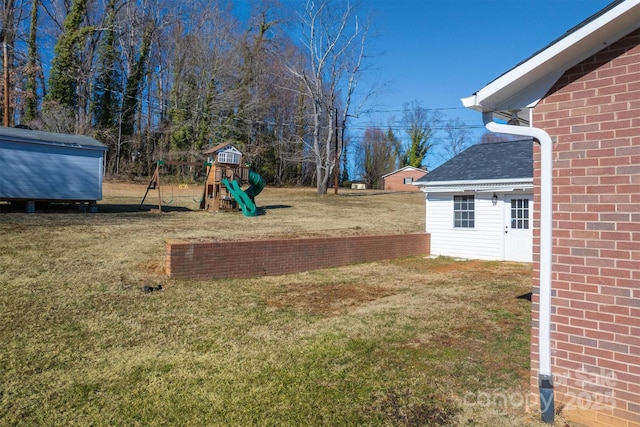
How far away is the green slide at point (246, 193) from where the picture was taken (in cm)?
1789

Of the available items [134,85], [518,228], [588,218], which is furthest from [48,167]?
[134,85]

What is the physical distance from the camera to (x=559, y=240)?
139 inches

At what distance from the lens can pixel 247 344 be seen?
5.36m

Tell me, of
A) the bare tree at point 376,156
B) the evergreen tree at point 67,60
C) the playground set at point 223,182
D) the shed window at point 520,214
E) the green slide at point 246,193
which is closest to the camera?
the shed window at point 520,214

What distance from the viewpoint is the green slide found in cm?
1789

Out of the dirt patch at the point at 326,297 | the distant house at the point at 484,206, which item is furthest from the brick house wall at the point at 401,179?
the dirt patch at the point at 326,297

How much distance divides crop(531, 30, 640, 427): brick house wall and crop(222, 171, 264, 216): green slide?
1498 centimetres

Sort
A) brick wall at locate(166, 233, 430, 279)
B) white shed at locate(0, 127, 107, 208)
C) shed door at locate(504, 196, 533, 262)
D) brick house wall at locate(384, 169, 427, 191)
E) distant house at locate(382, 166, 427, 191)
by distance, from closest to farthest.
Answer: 1. brick wall at locate(166, 233, 430, 279)
2. shed door at locate(504, 196, 533, 262)
3. white shed at locate(0, 127, 107, 208)
4. distant house at locate(382, 166, 427, 191)
5. brick house wall at locate(384, 169, 427, 191)

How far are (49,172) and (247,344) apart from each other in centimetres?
1442

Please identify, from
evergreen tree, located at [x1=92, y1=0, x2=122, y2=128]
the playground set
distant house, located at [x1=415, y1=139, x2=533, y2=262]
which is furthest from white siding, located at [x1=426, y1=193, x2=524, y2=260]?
evergreen tree, located at [x1=92, y1=0, x2=122, y2=128]

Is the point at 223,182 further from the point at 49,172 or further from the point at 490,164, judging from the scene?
the point at 490,164

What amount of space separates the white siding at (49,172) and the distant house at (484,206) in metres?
12.8

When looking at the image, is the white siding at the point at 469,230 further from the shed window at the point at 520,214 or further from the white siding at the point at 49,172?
the white siding at the point at 49,172

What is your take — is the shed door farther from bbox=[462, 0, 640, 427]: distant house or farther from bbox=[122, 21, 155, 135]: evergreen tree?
bbox=[122, 21, 155, 135]: evergreen tree
